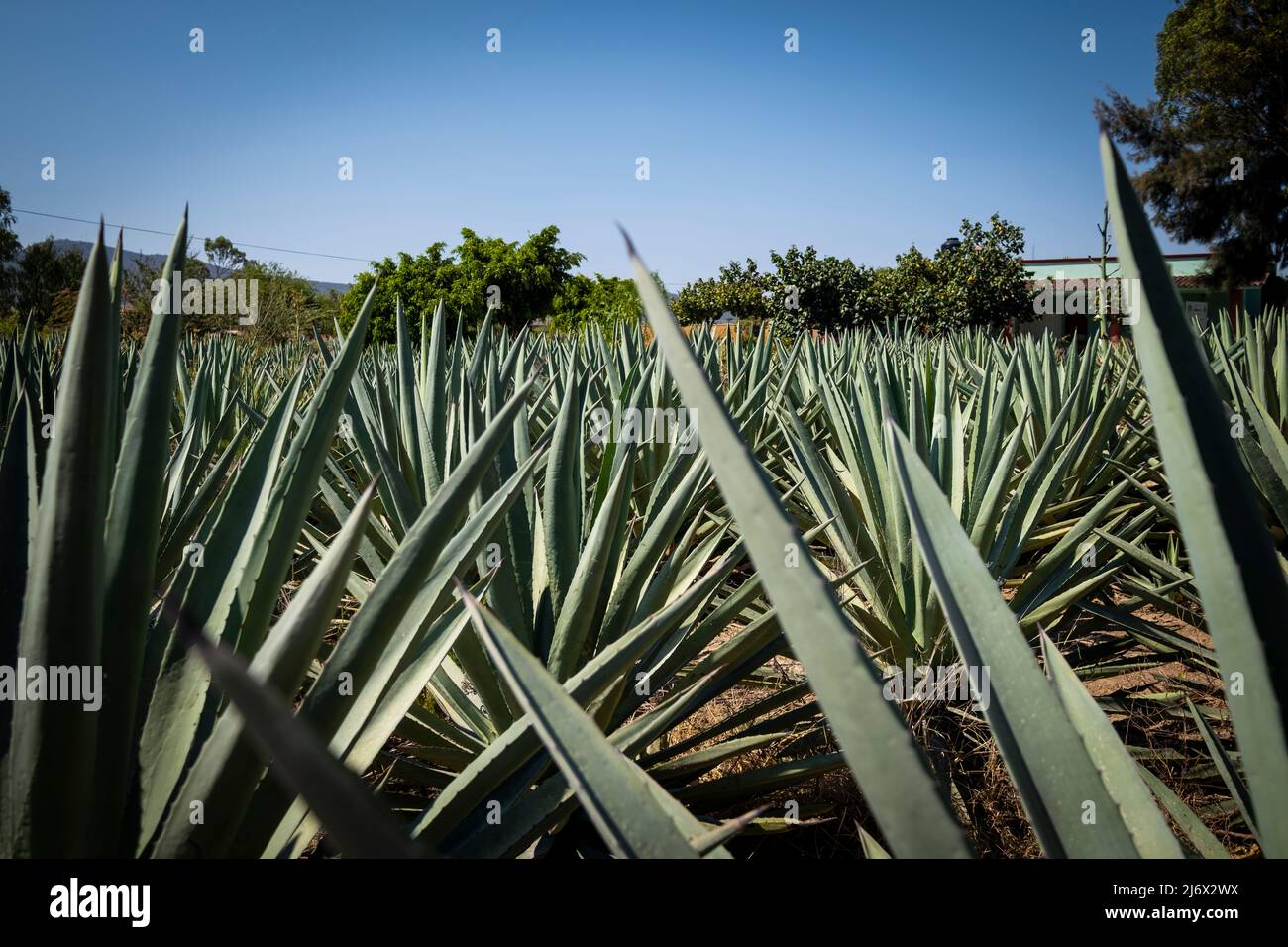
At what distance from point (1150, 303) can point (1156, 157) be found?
917 inches

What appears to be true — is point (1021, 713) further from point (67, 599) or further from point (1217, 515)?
point (67, 599)

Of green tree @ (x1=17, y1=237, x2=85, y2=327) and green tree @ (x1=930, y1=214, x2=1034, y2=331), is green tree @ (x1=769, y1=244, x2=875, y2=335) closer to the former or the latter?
green tree @ (x1=930, y1=214, x2=1034, y2=331)

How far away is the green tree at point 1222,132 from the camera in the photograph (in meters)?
15.9

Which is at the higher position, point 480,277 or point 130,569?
point 480,277

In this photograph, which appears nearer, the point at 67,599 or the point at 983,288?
the point at 67,599

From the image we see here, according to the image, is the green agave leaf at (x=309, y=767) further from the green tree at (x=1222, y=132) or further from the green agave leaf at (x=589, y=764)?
the green tree at (x=1222, y=132)

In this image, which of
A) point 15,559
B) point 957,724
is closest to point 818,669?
point 15,559

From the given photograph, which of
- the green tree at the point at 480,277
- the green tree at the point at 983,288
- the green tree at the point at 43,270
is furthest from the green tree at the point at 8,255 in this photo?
the green tree at the point at 983,288

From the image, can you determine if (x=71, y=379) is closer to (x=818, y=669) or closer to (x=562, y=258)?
(x=818, y=669)

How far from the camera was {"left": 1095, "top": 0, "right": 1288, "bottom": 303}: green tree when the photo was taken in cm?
1590

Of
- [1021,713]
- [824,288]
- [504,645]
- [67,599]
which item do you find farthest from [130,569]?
[824,288]

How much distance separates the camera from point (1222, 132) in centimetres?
1706

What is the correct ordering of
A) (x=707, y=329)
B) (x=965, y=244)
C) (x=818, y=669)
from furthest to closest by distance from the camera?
(x=965, y=244) → (x=707, y=329) → (x=818, y=669)

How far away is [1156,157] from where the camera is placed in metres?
18.5
